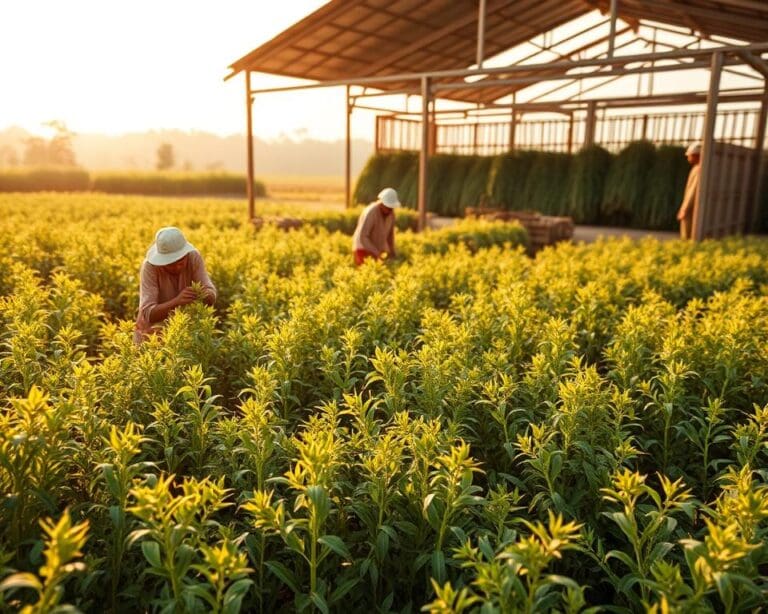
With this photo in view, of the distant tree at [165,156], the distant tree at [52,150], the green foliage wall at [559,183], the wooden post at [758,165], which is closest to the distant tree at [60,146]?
the distant tree at [52,150]

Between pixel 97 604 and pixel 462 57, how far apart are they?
1872 cm

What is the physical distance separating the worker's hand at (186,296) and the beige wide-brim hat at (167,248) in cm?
28

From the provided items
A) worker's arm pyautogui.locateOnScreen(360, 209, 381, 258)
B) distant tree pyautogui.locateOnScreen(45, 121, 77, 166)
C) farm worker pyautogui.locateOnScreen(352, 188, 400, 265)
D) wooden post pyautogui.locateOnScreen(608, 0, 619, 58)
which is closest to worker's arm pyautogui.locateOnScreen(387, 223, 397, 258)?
farm worker pyautogui.locateOnScreen(352, 188, 400, 265)

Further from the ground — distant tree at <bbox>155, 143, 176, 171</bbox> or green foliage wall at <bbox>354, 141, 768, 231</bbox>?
distant tree at <bbox>155, 143, 176, 171</bbox>

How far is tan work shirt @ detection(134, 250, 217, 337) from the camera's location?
16.7 feet

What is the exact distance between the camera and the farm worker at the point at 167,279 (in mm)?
5027

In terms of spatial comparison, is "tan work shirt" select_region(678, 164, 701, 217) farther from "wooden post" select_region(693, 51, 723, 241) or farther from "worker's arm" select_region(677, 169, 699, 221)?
"wooden post" select_region(693, 51, 723, 241)

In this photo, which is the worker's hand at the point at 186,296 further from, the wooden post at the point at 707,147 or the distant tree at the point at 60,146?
the distant tree at the point at 60,146

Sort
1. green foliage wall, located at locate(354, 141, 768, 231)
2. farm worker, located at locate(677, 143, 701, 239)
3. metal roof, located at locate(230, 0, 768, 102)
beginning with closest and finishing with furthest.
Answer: farm worker, located at locate(677, 143, 701, 239) → metal roof, located at locate(230, 0, 768, 102) → green foliage wall, located at locate(354, 141, 768, 231)

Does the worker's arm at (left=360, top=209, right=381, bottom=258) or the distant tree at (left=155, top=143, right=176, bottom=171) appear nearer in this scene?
the worker's arm at (left=360, top=209, right=381, bottom=258)

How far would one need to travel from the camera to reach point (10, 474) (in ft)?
8.48

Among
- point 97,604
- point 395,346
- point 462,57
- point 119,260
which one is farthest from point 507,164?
point 97,604

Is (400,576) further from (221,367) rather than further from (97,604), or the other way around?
(221,367)

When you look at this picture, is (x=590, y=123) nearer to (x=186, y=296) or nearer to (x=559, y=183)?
(x=559, y=183)
